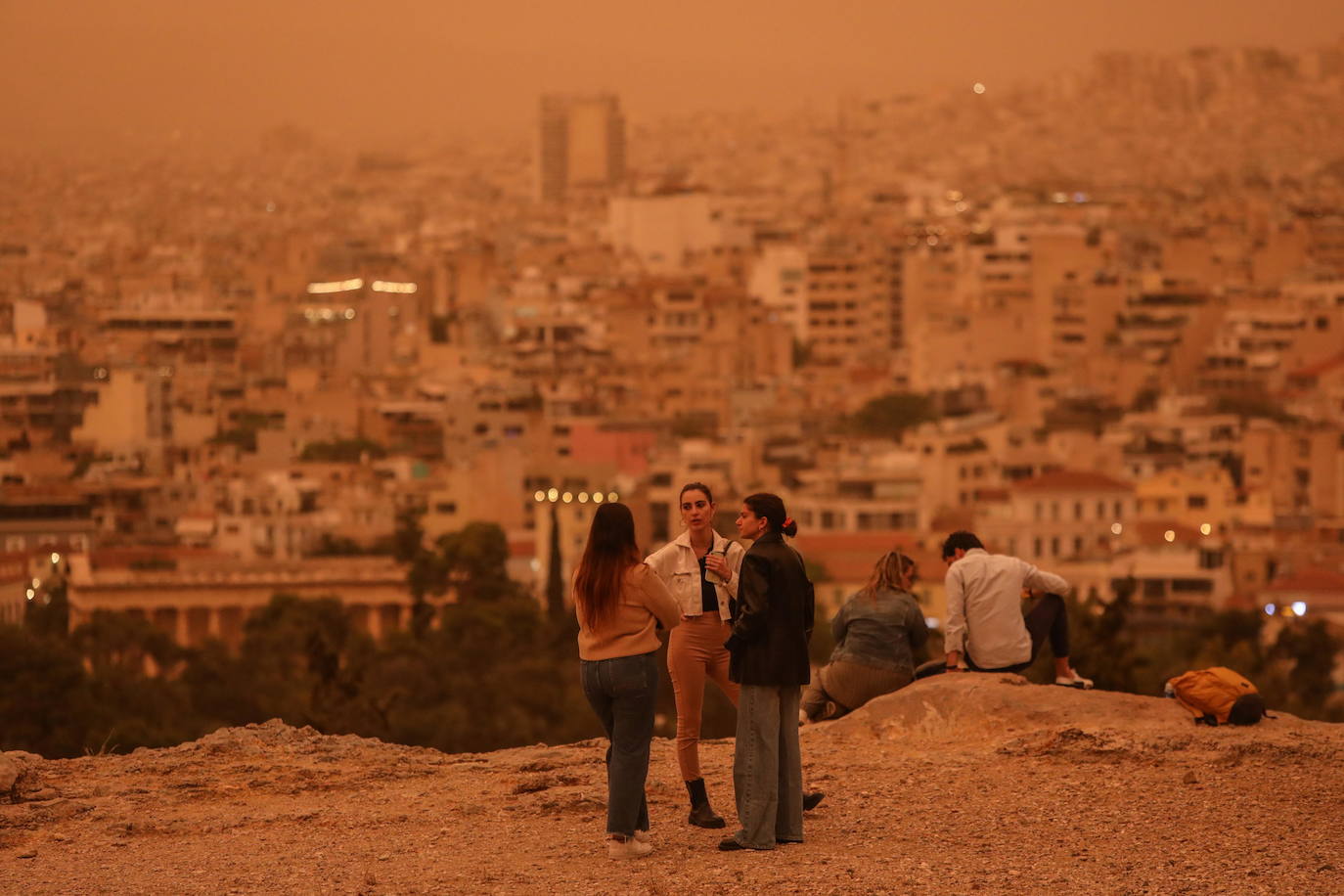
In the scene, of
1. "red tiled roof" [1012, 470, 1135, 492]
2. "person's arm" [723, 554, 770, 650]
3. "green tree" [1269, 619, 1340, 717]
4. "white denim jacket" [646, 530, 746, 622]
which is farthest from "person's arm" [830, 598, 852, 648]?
"red tiled roof" [1012, 470, 1135, 492]

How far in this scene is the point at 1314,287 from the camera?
55.4 metres

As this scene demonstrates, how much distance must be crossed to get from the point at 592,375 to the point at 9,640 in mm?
31681

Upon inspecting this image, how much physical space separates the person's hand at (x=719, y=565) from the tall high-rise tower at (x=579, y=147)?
8540 cm

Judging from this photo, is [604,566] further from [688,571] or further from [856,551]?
[856,551]

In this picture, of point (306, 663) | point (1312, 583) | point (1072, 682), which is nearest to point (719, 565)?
point (1072, 682)

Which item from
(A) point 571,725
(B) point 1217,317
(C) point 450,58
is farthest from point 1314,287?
(A) point 571,725

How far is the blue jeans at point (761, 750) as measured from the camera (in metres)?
4.39

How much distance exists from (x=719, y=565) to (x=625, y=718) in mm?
307

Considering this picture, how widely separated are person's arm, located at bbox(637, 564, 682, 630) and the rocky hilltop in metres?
0.43

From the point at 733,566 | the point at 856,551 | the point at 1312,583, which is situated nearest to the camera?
the point at 733,566

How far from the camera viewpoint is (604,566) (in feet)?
14.1

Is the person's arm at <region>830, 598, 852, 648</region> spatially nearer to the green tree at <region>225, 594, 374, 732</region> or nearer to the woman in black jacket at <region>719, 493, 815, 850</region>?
the woman in black jacket at <region>719, 493, 815, 850</region>

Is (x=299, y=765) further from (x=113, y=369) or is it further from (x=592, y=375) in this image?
(x=592, y=375)

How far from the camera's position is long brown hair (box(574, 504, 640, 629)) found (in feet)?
14.0
